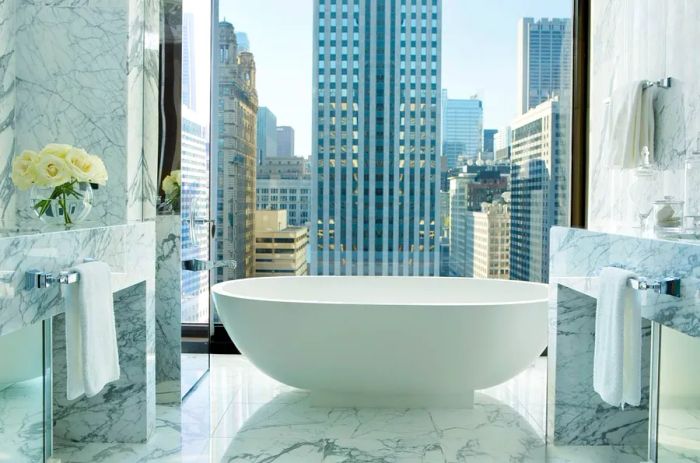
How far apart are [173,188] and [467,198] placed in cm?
219

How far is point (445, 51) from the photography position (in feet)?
15.2

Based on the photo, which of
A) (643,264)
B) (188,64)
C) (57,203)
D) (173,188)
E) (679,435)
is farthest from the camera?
(188,64)

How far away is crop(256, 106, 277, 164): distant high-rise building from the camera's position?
4.73 metres

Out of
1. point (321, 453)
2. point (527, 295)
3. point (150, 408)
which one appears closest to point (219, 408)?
point (150, 408)

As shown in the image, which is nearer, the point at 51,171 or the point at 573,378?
the point at 51,171

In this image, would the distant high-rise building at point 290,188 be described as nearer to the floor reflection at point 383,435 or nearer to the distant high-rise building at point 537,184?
the distant high-rise building at point 537,184

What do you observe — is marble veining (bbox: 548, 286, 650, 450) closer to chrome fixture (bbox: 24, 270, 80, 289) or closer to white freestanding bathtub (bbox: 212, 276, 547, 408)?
white freestanding bathtub (bbox: 212, 276, 547, 408)

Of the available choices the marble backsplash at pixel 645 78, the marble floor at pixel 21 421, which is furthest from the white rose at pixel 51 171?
the marble backsplash at pixel 645 78

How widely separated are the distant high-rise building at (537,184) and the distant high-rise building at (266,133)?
1729 mm

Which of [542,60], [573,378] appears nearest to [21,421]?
[573,378]

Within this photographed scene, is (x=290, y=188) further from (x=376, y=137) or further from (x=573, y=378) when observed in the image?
(x=573, y=378)

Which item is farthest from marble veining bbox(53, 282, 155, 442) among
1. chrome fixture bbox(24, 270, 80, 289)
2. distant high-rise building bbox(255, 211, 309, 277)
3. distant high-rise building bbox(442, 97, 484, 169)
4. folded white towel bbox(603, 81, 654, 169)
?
distant high-rise building bbox(442, 97, 484, 169)

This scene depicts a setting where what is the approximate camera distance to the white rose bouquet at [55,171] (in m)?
2.49

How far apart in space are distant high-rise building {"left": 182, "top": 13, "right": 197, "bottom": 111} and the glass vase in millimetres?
1056
